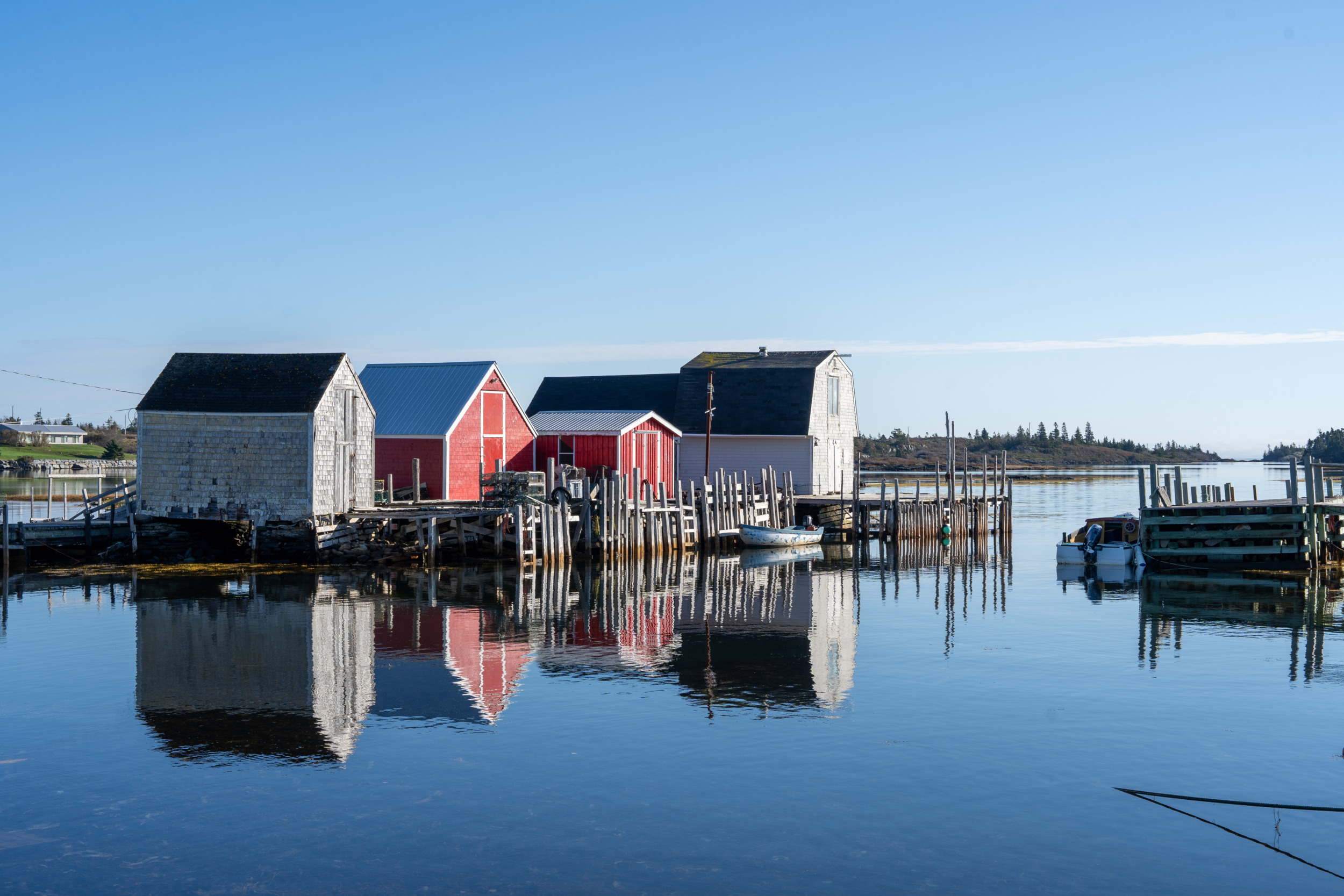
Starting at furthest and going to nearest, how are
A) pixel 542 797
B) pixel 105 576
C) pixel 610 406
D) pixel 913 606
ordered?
pixel 610 406
pixel 105 576
pixel 913 606
pixel 542 797

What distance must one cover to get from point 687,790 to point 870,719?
390 cm

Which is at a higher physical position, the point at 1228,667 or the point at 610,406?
the point at 610,406

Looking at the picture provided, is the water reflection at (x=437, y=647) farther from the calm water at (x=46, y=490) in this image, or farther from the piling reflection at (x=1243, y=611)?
the calm water at (x=46, y=490)

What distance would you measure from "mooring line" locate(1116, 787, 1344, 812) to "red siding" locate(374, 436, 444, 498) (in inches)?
1197

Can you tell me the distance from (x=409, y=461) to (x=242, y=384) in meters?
6.99

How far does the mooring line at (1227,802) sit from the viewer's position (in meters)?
11.4

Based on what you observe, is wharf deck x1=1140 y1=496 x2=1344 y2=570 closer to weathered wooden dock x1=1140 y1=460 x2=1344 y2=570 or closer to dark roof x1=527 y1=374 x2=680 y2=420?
weathered wooden dock x1=1140 y1=460 x2=1344 y2=570

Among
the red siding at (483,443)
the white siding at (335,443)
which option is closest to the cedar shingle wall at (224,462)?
the white siding at (335,443)

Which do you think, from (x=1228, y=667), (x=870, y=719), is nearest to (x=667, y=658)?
(x=870, y=719)

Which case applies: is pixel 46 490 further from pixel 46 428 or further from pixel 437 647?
pixel 437 647

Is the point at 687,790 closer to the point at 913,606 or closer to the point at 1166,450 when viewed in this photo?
the point at 913,606

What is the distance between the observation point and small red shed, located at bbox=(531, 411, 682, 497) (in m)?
44.0

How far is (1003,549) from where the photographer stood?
44062 millimetres

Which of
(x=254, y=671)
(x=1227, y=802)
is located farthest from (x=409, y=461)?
(x=1227, y=802)
